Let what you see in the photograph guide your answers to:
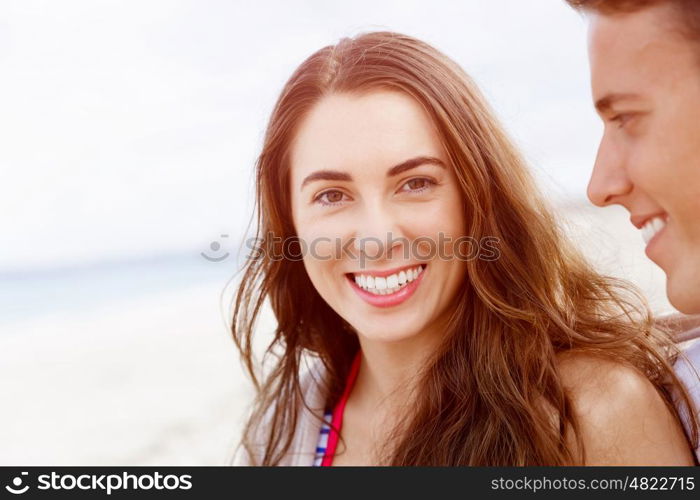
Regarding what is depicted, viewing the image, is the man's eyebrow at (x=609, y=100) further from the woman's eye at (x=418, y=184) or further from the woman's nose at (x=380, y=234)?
the woman's nose at (x=380, y=234)

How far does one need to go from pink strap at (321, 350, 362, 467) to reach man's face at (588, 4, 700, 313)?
165cm

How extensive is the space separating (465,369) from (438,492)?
523mm

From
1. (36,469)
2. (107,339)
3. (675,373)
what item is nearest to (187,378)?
(107,339)

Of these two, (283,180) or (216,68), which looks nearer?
(283,180)

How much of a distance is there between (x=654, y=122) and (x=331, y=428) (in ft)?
6.59

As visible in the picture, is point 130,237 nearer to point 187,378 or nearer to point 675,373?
point 187,378

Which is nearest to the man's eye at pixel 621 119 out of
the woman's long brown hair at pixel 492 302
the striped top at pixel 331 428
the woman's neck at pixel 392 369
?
the woman's long brown hair at pixel 492 302

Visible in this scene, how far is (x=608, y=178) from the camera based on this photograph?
2197 mm

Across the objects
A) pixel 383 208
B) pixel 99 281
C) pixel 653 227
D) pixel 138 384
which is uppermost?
pixel 99 281

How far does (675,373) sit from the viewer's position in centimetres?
247

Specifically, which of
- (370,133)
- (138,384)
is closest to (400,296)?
(370,133)

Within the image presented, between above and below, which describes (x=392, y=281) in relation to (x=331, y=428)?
above
